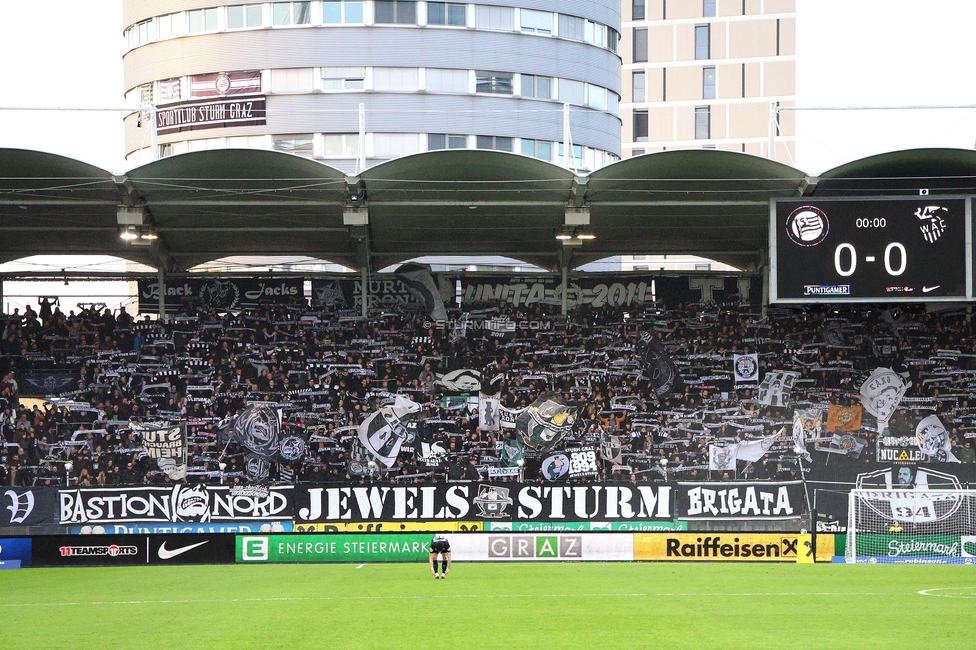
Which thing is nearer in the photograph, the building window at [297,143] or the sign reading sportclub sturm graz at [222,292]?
the sign reading sportclub sturm graz at [222,292]

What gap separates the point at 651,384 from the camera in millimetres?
33531

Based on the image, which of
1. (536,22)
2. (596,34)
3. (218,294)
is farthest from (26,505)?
(596,34)

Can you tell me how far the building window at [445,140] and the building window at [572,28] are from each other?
730 cm

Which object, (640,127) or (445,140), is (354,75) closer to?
(445,140)

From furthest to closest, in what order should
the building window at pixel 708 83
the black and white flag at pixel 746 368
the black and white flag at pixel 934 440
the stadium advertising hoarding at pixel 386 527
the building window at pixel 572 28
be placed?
the building window at pixel 708 83
the building window at pixel 572 28
the black and white flag at pixel 746 368
the black and white flag at pixel 934 440
the stadium advertising hoarding at pixel 386 527

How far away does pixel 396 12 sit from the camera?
53000 millimetres

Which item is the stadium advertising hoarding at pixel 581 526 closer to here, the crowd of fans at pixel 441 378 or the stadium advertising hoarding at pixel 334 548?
the stadium advertising hoarding at pixel 334 548

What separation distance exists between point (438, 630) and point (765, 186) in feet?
53.3

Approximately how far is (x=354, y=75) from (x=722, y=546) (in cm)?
3245

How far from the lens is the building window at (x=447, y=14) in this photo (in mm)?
53219

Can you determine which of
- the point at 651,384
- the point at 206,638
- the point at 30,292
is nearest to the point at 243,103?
the point at 30,292

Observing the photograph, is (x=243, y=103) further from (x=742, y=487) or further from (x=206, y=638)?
(x=206, y=638)

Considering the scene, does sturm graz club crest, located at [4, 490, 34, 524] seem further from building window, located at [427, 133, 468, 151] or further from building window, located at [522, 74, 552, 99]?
building window, located at [522, 74, 552, 99]

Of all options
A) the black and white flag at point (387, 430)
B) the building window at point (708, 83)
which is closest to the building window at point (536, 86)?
the black and white flag at point (387, 430)
